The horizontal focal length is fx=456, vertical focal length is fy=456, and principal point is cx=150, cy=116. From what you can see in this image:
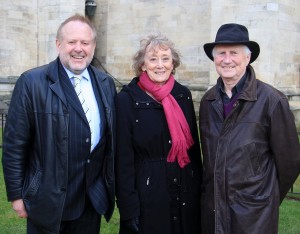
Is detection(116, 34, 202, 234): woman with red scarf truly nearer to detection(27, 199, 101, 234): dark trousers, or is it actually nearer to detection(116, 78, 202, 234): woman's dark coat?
detection(116, 78, 202, 234): woman's dark coat

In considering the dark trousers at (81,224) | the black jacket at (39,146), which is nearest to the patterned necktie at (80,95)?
the black jacket at (39,146)

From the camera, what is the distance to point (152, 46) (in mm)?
3354

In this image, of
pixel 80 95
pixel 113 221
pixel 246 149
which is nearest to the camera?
pixel 246 149

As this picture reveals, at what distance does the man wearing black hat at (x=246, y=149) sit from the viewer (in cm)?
301

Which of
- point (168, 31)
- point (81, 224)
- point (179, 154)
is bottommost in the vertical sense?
point (81, 224)

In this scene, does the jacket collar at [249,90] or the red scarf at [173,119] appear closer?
the jacket collar at [249,90]

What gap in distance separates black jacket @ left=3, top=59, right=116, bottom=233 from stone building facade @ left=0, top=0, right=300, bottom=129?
9677 mm

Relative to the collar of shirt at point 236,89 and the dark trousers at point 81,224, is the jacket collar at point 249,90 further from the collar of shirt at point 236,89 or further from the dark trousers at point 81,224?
the dark trousers at point 81,224

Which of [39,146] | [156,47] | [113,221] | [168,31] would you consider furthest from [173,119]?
[168,31]

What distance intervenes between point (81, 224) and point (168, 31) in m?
12.1

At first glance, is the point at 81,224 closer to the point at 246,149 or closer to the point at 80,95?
the point at 80,95

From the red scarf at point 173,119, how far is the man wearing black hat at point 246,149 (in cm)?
25

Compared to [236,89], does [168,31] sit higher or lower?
higher

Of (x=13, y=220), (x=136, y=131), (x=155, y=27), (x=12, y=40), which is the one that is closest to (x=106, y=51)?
(x=155, y=27)
